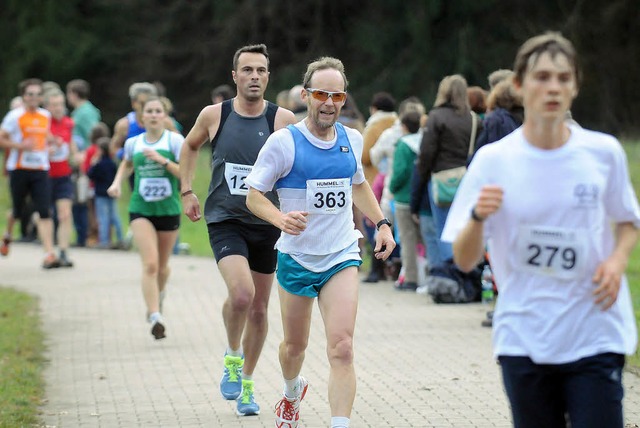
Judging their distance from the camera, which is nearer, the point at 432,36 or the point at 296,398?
the point at 296,398

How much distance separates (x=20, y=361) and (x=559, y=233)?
652cm

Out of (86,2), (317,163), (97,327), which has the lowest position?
(97,327)

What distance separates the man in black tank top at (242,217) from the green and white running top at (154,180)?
2.79 m

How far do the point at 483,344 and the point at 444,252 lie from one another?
2802 mm

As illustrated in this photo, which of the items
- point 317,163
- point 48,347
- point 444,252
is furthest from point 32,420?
point 444,252

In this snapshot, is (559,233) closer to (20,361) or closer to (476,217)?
(476,217)

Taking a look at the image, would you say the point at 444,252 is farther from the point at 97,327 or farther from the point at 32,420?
the point at 32,420

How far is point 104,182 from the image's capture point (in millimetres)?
20203

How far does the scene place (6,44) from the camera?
48219 mm

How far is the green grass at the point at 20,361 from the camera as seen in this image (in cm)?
811

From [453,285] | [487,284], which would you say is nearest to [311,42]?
[453,285]

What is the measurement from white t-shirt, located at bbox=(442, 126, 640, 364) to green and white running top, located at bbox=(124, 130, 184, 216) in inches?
263

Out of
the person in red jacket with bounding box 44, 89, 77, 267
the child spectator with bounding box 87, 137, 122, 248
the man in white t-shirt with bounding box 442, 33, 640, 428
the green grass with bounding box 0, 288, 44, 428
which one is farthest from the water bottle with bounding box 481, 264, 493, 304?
the child spectator with bounding box 87, 137, 122, 248

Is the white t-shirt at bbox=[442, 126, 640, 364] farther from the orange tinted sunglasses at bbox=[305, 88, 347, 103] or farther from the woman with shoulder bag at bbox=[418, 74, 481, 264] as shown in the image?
the woman with shoulder bag at bbox=[418, 74, 481, 264]
